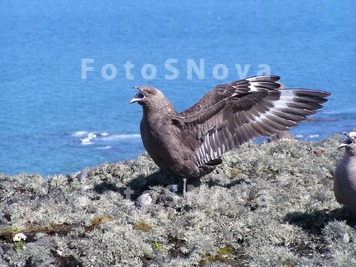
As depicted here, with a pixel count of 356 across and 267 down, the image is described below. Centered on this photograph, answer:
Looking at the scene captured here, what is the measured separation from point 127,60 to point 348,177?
102 ft

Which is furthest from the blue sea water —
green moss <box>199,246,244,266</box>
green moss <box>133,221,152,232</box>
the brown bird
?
green moss <box>199,246,244,266</box>

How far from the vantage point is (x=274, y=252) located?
816 cm

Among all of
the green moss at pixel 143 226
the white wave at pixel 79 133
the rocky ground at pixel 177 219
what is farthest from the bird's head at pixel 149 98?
the white wave at pixel 79 133

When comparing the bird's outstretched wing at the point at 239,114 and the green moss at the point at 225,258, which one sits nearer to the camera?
the green moss at the point at 225,258

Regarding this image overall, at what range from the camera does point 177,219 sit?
9.16 metres

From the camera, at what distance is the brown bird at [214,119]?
1003 cm

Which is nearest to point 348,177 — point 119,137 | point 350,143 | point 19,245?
point 350,143

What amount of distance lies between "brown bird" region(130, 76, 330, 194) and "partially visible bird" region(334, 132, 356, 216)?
1.87 meters

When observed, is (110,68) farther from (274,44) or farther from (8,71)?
(274,44)

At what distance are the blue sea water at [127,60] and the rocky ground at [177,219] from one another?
11.7 m

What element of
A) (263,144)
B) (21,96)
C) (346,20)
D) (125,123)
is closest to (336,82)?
(125,123)

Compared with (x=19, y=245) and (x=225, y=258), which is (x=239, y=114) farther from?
(x=19, y=245)

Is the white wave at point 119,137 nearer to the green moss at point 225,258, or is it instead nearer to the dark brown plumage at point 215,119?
the dark brown plumage at point 215,119

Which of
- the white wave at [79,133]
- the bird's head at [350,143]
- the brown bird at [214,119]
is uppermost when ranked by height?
the white wave at [79,133]
